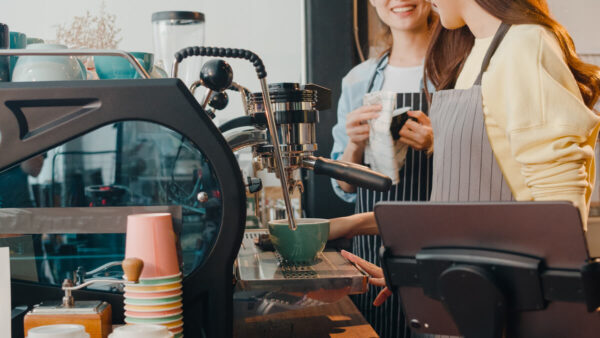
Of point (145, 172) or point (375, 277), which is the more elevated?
point (145, 172)

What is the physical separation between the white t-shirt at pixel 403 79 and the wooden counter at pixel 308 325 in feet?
4.69

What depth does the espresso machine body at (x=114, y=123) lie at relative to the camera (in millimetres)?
855

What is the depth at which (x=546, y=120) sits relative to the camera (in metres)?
1.16

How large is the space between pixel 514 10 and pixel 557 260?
815mm

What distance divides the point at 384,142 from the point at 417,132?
0.38 ft

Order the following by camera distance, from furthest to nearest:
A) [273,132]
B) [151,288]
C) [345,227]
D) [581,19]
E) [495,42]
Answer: [581,19] < [345,227] < [495,42] < [273,132] < [151,288]

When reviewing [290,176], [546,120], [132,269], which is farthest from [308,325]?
[546,120]

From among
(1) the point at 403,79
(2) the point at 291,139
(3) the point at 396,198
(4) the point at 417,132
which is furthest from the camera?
(1) the point at 403,79

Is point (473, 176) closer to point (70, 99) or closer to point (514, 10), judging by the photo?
point (514, 10)

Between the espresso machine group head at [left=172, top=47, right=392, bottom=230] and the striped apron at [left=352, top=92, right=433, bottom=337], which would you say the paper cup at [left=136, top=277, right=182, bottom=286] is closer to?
the espresso machine group head at [left=172, top=47, right=392, bottom=230]

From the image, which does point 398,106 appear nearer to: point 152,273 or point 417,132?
point 417,132

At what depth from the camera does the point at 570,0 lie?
3207 millimetres

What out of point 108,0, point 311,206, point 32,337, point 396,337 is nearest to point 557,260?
point 32,337

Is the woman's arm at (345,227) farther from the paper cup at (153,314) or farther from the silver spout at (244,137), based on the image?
the paper cup at (153,314)
